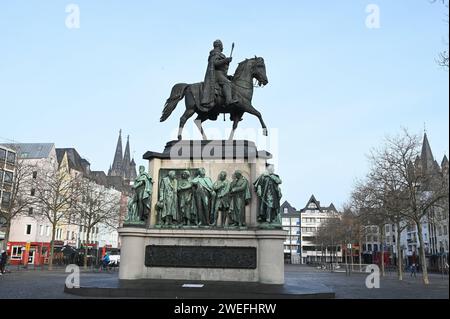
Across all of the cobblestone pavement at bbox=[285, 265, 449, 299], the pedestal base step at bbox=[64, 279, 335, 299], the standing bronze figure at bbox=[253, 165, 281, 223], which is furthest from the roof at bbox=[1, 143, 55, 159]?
the pedestal base step at bbox=[64, 279, 335, 299]

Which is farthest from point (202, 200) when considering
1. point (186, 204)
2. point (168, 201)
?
point (168, 201)

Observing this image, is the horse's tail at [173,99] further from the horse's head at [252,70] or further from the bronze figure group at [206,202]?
the bronze figure group at [206,202]

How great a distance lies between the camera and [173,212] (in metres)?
14.9

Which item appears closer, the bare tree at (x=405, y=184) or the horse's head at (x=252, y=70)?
the horse's head at (x=252, y=70)

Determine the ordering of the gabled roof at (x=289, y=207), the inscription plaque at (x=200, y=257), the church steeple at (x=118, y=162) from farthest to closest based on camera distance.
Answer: the gabled roof at (x=289, y=207), the church steeple at (x=118, y=162), the inscription plaque at (x=200, y=257)

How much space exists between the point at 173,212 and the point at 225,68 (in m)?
5.84

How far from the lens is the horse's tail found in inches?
657

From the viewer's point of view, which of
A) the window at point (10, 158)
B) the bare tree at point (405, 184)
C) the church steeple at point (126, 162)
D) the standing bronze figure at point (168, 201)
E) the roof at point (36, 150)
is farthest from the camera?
the church steeple at point (126, 162)

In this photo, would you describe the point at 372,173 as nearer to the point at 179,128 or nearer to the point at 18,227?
the point at 179,128

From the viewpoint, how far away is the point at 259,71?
1661cm

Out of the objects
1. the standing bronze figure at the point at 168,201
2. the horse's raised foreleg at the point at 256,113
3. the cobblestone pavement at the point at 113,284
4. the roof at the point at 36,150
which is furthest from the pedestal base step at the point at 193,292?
the roof at the point at 36,150

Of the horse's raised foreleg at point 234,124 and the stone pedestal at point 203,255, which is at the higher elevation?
the horse's raised foreleg at point 234,124

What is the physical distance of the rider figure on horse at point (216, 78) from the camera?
16.1 meters
